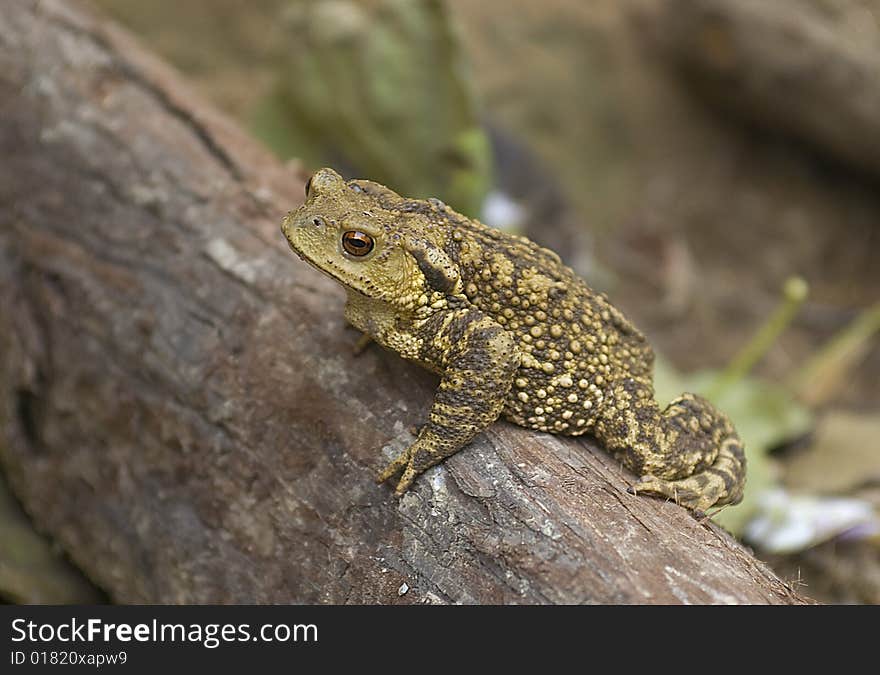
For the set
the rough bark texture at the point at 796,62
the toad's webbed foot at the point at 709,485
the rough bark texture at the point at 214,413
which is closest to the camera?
the rough bark texture at the point at 214,413

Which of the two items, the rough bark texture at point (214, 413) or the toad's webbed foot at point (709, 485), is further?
the toad's webbed foot at point (709, 485)

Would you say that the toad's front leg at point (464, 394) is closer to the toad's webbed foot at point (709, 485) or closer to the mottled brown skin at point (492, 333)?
the mottled brown skin at point (492, 333)

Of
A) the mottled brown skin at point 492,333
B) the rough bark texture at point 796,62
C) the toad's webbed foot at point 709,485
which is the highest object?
the rough bark texture at point 796,62

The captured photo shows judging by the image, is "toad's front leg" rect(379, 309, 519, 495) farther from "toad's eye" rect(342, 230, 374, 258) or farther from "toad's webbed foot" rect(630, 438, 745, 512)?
"toad's webbed foot" rect(630, 438, 745, 512)

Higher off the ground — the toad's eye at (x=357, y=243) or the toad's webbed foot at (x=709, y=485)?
the toad's eye at (x=357, y=243)

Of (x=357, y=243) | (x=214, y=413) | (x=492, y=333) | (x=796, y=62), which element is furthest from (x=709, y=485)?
(x=796, y=62)

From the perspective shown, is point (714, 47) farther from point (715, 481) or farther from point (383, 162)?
point (715, 481)

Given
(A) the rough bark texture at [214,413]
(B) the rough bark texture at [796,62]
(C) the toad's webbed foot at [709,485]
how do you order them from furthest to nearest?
1. (B) the rough bark texture at [796,62]
2. (C) the toad's webbed foot at [709,485]
3. (A) the rough bark texture at [214,413]

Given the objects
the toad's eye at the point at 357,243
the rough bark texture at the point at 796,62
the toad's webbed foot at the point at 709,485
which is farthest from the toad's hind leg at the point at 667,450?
the rough bark texture at the point at 796,62

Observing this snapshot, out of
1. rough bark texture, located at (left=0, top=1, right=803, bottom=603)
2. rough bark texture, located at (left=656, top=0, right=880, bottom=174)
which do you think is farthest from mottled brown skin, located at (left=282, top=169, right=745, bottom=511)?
rough bark texture, located at (left=656, top=0, right=880, bottom=174)

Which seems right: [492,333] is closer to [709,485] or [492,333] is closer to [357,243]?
[357,243]
